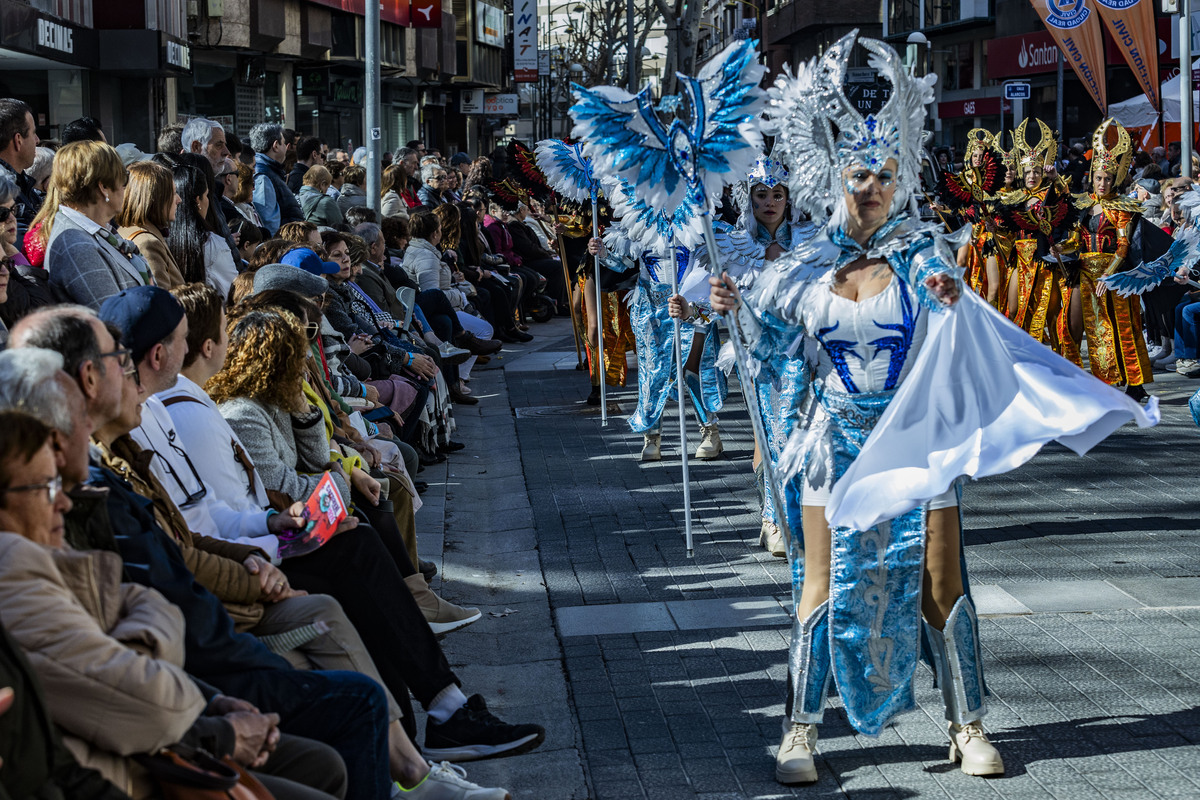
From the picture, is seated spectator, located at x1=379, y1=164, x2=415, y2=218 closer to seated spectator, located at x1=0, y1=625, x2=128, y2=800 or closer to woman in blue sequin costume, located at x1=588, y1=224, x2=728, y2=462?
woman in blue sequin costume, located at x1=588, y1=224, x2=728, y2=462

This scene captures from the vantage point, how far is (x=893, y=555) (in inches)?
168

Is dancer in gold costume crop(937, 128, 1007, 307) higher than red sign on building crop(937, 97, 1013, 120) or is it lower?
lower

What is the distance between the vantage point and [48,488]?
2789 mm

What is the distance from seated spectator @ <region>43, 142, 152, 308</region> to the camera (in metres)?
5.70

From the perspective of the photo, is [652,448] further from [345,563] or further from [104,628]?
[104,628]

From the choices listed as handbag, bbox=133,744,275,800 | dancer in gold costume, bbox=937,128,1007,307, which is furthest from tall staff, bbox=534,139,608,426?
handbag, bbox=133,744,275,800

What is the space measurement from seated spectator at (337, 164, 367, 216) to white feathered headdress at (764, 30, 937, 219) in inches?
327

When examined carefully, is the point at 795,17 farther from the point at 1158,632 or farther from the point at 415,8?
the point at 1158,632

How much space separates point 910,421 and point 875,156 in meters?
0.82

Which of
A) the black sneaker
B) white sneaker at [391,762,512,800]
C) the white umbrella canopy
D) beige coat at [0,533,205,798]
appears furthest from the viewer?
the white umbrella canopy

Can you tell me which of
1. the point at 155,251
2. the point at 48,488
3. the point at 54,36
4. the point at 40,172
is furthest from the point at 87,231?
the point at 54,36

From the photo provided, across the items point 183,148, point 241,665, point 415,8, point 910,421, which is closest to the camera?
point 241,665

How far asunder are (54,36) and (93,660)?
16086 mm

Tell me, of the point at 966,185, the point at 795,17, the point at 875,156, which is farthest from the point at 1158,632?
the point at 795,17
